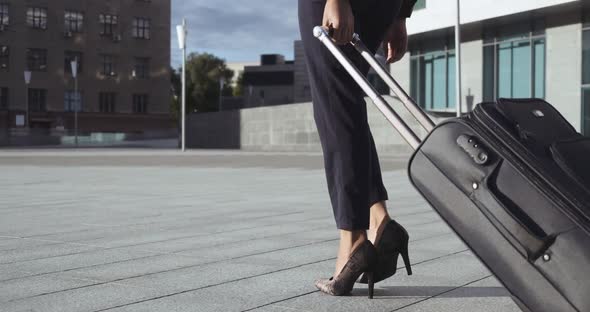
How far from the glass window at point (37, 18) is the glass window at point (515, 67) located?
46.3 metres

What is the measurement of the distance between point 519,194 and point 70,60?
68.1 meters

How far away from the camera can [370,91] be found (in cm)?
262

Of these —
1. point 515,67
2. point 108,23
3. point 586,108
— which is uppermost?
point 108,23

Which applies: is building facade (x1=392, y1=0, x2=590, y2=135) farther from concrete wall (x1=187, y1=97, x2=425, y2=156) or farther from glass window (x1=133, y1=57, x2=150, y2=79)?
glass window (x1=133, y1=57, x2=150, y2=79)

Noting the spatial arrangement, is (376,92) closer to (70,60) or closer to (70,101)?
(70,101)

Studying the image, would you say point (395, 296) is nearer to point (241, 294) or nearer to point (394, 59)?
point (241, 294)

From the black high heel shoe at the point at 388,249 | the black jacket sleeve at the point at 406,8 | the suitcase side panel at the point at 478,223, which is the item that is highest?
the black jacket sleeve at the point at 406,8

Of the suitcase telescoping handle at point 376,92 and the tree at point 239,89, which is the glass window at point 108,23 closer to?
the tree at point 239,89

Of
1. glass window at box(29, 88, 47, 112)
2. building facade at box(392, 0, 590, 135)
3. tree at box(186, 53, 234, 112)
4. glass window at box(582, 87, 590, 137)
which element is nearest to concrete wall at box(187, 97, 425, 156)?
building facade at box(392, 0, 590, 135)

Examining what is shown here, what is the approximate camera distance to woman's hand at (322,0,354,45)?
275cm

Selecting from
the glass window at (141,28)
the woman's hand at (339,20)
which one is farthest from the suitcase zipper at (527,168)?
the glass window at (141,28)

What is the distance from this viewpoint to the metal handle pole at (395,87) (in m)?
2.47

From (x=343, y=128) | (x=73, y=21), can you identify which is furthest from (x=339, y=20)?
(x=73, y=21)

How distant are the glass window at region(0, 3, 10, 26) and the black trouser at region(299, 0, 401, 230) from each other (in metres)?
65.8
